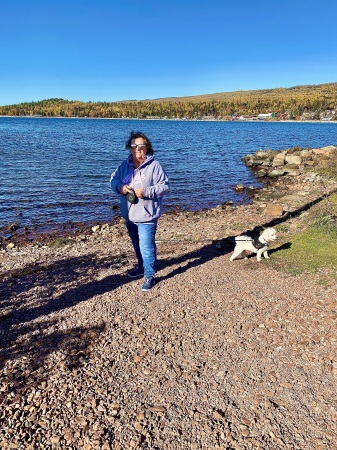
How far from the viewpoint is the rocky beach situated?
11.5ft

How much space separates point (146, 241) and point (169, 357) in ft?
7.19

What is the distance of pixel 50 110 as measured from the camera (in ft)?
600

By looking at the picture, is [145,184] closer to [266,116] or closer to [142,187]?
[142,187]

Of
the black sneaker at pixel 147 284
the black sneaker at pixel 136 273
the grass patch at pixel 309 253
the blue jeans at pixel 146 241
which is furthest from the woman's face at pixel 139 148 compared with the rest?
the grass patch at pixel 309 253

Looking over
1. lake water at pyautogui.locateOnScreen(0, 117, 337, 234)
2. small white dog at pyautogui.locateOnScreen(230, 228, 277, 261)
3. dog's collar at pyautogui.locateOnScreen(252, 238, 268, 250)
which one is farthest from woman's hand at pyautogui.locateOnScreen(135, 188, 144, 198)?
lake water at pyautogui.locateOnScreen(0, 117, 337, 234)

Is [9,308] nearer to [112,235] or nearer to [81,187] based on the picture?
[112,235]

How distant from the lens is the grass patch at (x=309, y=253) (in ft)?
24.0

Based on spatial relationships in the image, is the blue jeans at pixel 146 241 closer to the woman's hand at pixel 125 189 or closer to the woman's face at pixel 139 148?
the woman's hand at pixel 125 189

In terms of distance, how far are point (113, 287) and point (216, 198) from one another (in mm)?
12702

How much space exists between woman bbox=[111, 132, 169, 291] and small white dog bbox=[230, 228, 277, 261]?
248 cm

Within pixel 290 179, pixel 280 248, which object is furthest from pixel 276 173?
pixel 280 248

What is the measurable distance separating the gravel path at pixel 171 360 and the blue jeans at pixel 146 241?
532 mm

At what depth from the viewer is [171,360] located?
4.56 meters

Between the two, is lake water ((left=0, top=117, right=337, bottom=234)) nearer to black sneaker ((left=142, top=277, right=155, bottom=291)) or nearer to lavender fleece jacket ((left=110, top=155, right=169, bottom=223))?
black sneaker ((left=142, top=277, right=155, bottom=291))
